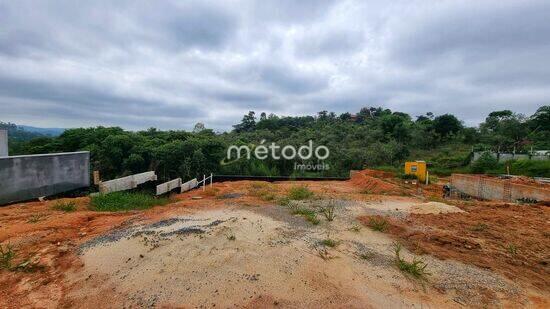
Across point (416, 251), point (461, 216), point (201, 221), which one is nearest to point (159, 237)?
point (201, 221)

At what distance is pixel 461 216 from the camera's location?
6914mm

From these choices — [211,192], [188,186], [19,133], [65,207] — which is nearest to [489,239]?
[211,192]

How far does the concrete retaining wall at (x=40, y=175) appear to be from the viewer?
8539mm

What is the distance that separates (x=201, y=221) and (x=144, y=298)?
2.39 metres

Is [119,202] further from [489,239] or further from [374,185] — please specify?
[374,185]

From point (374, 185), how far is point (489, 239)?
783cm

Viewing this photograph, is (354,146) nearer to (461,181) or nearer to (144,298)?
(461,181)

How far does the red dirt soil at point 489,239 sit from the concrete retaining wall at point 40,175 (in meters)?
9.36

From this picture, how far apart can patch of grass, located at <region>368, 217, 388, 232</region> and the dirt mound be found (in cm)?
586

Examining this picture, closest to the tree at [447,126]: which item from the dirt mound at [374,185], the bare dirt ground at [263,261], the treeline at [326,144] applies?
the treeline at [326,144]

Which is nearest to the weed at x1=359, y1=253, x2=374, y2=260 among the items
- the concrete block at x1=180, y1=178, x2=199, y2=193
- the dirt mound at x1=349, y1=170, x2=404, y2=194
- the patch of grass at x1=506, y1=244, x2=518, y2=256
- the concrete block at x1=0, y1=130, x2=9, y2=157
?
the patch of grass at x1=506, y1=244, x2=518, y2=256

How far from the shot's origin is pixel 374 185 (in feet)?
43.1

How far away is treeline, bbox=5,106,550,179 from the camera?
1577cm

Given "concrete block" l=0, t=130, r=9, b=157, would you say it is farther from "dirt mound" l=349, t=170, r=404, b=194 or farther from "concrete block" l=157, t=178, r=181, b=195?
"dirt mound" l=349, t=170, r=404, b=194
